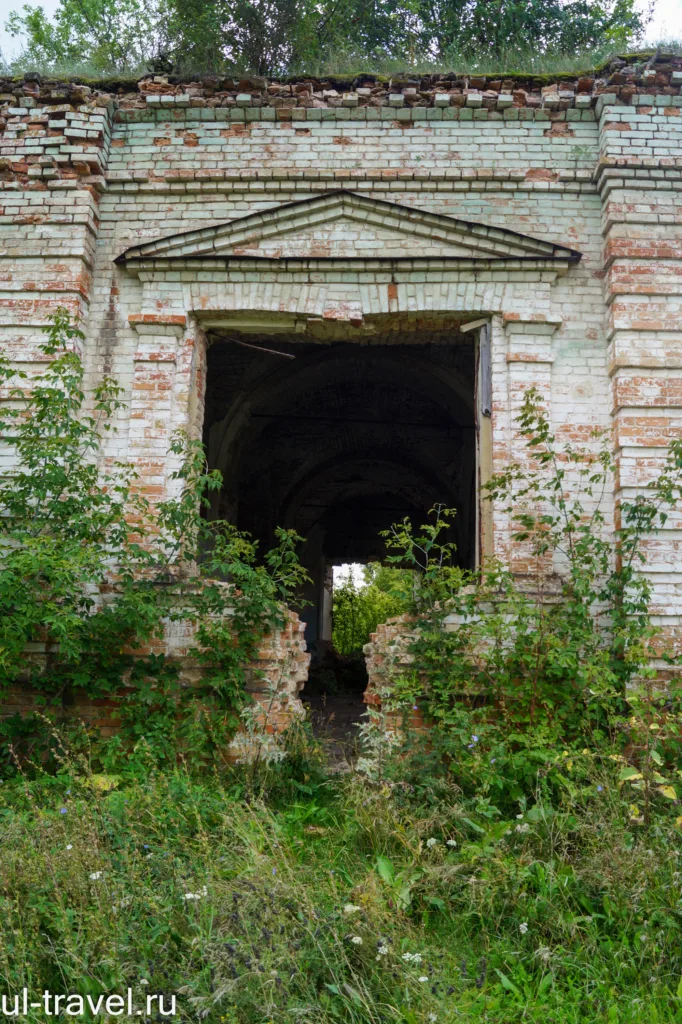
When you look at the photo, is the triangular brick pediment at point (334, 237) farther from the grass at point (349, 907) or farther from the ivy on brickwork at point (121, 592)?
the grass at point (349, 907)

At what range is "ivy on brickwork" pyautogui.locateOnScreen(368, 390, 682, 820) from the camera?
5250mm

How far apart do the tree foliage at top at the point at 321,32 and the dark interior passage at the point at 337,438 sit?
3326 millimetres

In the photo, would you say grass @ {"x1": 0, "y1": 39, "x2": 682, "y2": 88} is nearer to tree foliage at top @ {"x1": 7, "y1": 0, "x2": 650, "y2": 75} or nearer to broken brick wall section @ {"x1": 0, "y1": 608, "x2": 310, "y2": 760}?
tree foliage at top @ {"x1": 7, "y1": 0, "x2": 650, "y2": 75}

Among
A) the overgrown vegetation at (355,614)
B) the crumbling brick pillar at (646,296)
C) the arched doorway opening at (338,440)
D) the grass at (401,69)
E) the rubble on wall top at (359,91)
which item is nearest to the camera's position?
the crumbling brick pillar at (646,296)

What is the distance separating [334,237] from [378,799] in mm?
4344

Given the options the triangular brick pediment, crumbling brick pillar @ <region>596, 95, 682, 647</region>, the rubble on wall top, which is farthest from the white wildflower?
the rubble on wall top

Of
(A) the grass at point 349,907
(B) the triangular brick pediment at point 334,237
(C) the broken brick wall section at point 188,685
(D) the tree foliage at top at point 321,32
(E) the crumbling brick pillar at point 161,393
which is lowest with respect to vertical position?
(A) the grass at point 349,907

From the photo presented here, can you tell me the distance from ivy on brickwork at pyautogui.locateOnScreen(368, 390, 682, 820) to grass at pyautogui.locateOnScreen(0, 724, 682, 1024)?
40cm

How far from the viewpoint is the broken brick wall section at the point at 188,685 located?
606 centimetres

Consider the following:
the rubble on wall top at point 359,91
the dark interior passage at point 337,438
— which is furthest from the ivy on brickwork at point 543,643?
the dark interior passage at point 337,438

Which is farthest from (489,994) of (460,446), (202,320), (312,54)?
(312,54)

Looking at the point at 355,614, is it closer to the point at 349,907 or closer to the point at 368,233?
the point at 368,233

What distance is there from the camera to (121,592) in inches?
245

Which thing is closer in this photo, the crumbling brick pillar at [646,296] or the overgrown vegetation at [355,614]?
the crumbling brick pillar at [646,296]
